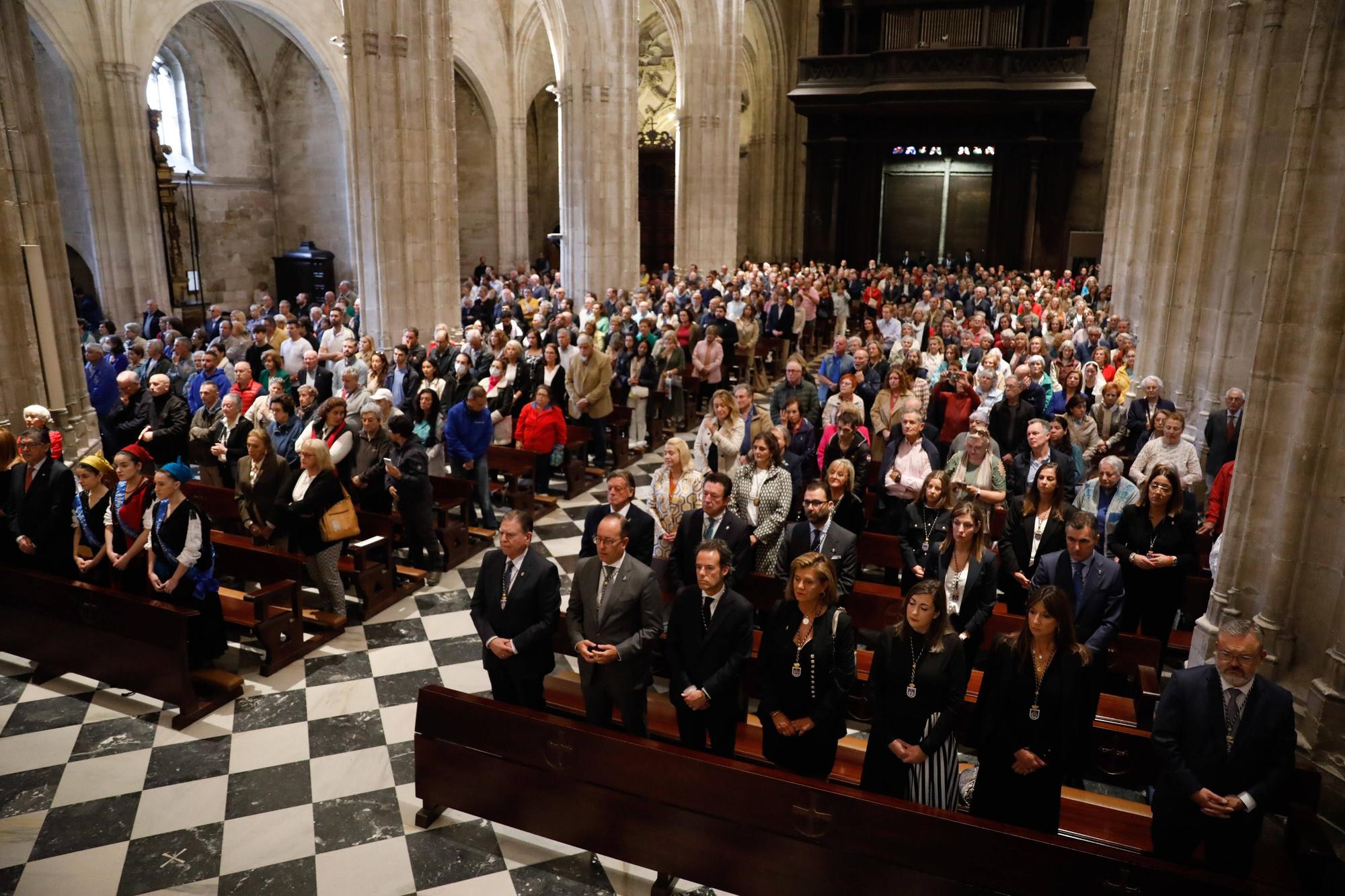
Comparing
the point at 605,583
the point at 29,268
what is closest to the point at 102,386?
the point at 29,268

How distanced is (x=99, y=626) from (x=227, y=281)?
62.6 feet

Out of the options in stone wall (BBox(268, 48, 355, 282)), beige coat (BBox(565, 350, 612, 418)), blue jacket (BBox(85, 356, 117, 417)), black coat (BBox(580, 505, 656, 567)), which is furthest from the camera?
stone wall (BBox(268, 48, 355, 282))

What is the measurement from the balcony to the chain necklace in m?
25.5

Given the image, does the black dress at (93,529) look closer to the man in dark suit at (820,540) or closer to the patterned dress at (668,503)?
the patterned dress at (668,503)

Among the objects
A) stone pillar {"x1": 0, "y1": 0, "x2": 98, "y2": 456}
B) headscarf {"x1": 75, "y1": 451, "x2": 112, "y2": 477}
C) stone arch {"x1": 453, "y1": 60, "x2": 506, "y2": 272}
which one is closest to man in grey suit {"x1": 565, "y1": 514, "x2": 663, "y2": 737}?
headscarf {"x1": 75, "y1": 451, "x2": 112, "y2": 477}

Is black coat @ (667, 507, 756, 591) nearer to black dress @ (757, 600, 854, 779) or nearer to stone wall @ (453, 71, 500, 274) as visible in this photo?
black dress @ (757, 600, 854, 779)

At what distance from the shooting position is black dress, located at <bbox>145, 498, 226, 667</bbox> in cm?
594

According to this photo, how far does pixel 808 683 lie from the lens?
4371mm

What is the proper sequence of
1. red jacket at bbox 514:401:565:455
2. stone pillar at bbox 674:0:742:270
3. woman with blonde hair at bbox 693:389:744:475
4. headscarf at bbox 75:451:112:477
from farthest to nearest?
stone pillar at bbox 674:0:742:270
red jacket at bbox 514:401:565:455
woman with blonde hair at bbox 693:389:744:475
headscarf at bbox 75:451:112:477

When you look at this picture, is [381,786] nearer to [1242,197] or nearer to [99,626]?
[99,626]

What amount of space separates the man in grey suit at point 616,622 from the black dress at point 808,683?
0.69m

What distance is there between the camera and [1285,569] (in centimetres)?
514

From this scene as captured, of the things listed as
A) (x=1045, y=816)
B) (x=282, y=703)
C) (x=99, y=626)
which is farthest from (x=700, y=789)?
(x=99, y=626)

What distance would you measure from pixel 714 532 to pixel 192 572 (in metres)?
3.41
